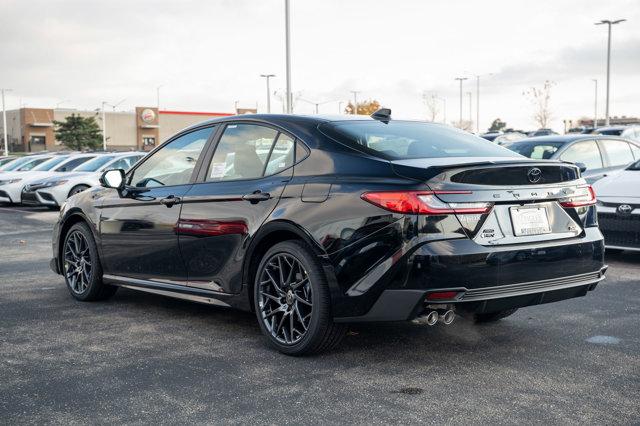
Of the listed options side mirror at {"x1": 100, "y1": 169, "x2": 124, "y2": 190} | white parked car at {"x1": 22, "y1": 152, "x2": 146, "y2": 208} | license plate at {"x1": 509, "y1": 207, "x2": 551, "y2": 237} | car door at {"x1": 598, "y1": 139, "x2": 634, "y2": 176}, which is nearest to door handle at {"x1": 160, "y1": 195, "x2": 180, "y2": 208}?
side mirror at {"x1": 100, "y1": 169, "x2": 124, "y2": 190}

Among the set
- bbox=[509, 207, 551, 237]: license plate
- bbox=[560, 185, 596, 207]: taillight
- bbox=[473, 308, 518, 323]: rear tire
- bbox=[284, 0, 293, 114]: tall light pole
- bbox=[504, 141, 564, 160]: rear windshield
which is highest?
bbox=[284, 0, 293, 114]: tall light pole

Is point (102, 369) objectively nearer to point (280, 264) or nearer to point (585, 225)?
point (280, 264)

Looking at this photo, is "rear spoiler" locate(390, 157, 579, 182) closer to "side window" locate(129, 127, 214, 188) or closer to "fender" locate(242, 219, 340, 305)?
"fender" locate(242, 219, 340, 305)

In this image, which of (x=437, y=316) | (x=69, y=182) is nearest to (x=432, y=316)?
(x=437, y=316)

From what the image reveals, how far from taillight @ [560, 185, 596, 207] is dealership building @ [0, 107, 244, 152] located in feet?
269

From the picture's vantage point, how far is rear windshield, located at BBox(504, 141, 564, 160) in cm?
1179

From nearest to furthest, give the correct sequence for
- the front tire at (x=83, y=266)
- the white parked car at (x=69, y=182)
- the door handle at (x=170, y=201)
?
1. the door handle at (x=170, y=201)
2. the front tire at (x=83, y=266)
3. the white parked car at (x=69, y=182)

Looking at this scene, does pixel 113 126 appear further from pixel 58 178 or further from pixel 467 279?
pixel 467 279

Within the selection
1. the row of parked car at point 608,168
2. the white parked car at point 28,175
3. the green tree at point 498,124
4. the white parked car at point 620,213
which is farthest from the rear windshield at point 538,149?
the green tree at point 498,124

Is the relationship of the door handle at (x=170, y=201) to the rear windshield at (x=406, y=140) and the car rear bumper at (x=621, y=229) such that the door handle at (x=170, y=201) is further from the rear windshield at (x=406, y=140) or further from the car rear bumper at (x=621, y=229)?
the car rear bumper at (x=621, y=229)

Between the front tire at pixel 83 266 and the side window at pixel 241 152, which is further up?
the side window at pixel 241 152

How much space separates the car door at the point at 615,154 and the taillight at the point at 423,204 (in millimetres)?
7908

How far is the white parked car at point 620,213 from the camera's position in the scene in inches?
347

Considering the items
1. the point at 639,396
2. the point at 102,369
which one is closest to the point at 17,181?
the point at 102,369
